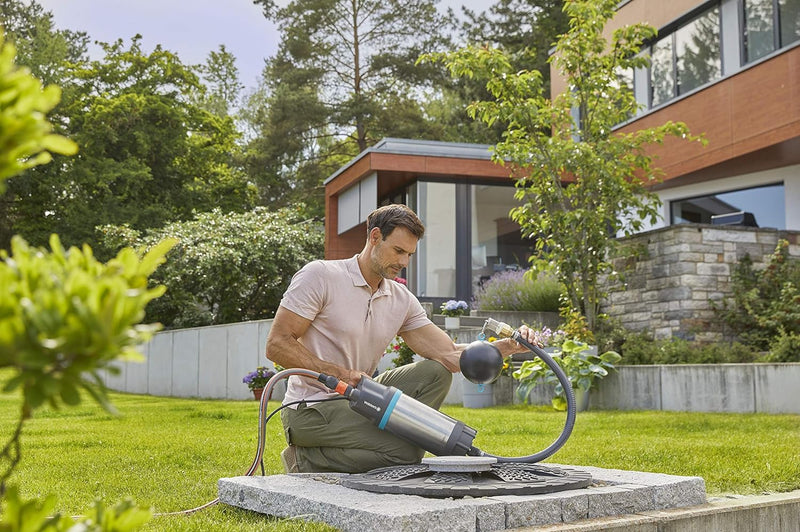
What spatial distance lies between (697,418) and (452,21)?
69.8 feet

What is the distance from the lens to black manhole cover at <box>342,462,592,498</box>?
3.02 metres

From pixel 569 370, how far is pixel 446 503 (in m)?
6.10

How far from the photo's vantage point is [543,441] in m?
5.93

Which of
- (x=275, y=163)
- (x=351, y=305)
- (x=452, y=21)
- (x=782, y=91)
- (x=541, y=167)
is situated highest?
(x=452, y=21)

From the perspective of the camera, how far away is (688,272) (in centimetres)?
1031

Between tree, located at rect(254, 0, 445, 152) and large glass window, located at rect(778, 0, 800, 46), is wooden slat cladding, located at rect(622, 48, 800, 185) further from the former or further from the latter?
tree, located at rect(254, 0, 445, 152)

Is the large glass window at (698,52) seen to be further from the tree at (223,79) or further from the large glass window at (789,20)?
the tree at (223,79)

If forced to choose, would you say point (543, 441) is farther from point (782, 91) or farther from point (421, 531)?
point (782, 91)

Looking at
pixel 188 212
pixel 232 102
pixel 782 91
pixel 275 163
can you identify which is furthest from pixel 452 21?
pixel 782 91

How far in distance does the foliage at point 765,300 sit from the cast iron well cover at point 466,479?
266 inches

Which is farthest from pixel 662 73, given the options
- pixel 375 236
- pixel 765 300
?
pixel 375 236

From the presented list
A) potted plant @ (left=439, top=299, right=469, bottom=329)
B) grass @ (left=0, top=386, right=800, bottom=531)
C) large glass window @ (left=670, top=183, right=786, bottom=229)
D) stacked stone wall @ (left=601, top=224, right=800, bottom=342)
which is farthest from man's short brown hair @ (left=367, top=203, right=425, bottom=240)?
large glass window @ (left=670, top=183, right=786, bottom=229)

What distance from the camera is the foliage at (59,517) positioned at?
1.01 meters

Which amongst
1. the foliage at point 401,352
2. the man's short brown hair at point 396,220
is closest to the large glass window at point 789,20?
the foliage at point 401,352
